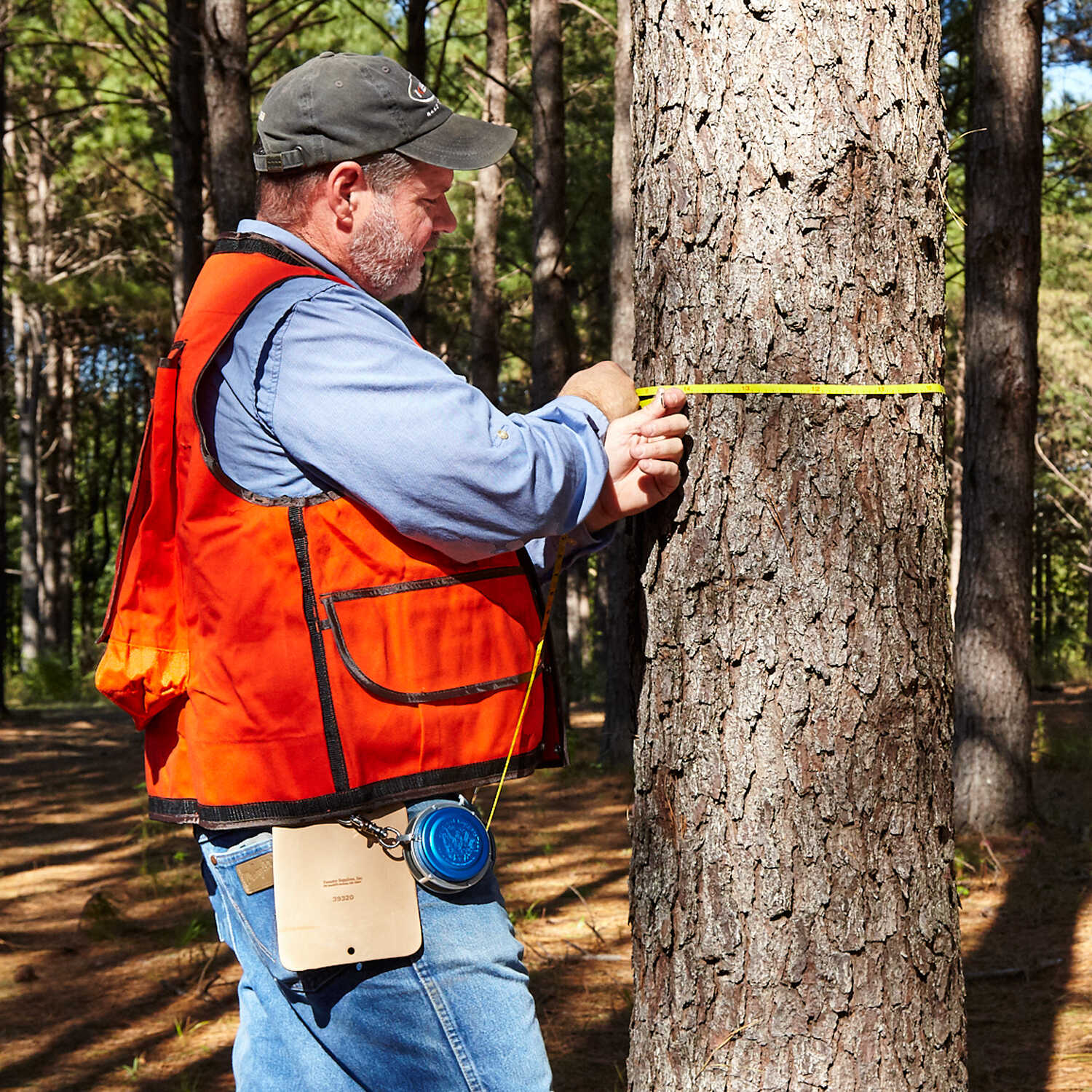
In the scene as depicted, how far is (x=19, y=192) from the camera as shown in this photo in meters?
18.9

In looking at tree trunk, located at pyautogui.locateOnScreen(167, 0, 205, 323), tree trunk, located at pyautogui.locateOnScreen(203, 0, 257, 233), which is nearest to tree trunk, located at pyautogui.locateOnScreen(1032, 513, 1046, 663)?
tree trunk, located at pyautogui.locateOnScreen(167, 0, 205, 323)

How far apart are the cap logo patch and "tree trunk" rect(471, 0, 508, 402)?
7287mm

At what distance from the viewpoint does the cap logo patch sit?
1881 millimetres

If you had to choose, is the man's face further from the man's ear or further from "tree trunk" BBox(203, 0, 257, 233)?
"tree trunk" BBox(203, 0, 257, 233)

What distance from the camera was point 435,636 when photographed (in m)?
1.73

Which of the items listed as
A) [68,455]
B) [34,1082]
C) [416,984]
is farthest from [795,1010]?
[68,455]

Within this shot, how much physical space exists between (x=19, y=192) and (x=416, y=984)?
20.0m

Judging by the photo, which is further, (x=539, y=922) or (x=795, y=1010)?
(x=539, y=922)

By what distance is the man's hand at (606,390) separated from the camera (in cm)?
193

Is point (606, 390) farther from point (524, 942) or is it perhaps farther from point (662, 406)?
point (524, 942)

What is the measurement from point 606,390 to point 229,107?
13.5 ft

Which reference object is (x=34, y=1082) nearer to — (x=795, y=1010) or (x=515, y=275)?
(x=795, y=1010)

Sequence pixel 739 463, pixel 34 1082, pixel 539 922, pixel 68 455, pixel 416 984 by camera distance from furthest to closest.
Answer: pixel 68 455 < pixel 539 922 < pixel 34 1082 < pixel 739 463 < pixel 416 984

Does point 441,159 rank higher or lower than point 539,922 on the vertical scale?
higher
